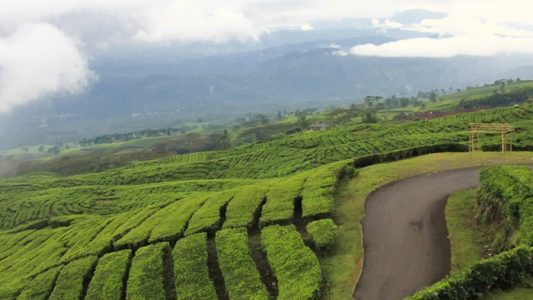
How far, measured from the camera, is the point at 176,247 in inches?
1211

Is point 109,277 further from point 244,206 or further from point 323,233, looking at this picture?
point 323,233

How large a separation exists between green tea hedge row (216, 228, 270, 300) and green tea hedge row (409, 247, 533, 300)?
822 cm

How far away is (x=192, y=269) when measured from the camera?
90.2 ft

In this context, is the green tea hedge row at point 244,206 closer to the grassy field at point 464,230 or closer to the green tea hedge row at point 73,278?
the green tea hedge row at point 73,278

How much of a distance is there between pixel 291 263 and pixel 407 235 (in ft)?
22.6

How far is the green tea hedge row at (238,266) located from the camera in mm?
24164

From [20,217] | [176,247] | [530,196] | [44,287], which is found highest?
[530,196]

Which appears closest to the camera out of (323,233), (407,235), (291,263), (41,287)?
(291,263)

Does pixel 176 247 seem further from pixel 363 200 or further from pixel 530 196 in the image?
pixel 530 196

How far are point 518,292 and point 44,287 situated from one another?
27.3m

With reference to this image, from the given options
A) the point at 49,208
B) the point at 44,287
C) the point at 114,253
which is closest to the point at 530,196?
the point at 114,253

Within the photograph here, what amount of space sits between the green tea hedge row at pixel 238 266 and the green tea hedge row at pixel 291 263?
1009mm

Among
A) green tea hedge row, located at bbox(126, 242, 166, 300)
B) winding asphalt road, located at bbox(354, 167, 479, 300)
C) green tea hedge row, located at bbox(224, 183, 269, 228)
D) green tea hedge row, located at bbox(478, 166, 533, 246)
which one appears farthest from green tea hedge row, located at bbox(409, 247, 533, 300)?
green tea hedge row, located at bbox(224, 183, 269, 228)

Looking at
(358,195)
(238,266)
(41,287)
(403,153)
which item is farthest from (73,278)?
(403,153)
